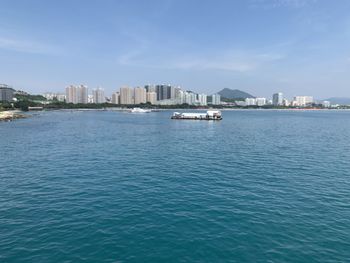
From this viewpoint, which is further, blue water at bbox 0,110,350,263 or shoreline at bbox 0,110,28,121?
shoreline at bbox 0,110,28,121

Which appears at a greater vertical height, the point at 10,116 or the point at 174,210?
the point at 10,116

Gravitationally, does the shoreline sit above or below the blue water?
above

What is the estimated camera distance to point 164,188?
22812 mm

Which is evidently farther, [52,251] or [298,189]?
[298,189]

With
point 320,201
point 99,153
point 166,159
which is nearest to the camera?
point 320,201

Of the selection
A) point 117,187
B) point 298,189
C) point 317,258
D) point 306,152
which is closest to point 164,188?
point 117,187

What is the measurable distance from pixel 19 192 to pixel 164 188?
1157cm

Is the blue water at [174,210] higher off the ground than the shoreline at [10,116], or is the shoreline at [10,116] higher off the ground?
the shoreline at [10,116]

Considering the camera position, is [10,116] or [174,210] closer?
[174,210]

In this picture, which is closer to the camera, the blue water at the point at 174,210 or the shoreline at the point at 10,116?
the blue water at the point at 174,210

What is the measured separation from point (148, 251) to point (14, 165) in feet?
82.5

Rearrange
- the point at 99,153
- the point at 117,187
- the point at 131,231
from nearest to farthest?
1. the point at 131,231
2. the point at 117,187
3. the point at 99,153

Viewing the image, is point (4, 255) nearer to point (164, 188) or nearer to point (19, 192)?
point (19, 192)

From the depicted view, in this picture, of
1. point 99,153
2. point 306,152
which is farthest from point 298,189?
point 99,153
